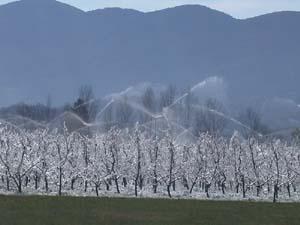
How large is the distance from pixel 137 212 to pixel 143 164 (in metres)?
9.91

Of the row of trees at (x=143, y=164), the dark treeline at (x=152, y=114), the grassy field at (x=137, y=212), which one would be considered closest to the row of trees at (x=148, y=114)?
the dark treeline at (x=152, y=114)

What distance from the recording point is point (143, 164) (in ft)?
86.4

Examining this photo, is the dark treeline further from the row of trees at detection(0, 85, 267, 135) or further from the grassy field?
the grassy field

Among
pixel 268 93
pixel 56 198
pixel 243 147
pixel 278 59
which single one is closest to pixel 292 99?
pixel 268 93

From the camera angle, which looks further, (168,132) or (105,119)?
(105,119)

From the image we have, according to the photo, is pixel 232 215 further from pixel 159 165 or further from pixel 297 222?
pixel 159 165

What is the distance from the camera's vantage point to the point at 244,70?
573ft

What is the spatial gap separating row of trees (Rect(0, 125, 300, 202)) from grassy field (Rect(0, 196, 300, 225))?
4.91 meters

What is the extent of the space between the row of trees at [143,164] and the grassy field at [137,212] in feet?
16.1

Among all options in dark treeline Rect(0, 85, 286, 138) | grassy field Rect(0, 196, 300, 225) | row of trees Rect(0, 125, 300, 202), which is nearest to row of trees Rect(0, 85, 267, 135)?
dark treeline Rect(0, 85, 286, 138)

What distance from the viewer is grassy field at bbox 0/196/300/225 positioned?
14.6m

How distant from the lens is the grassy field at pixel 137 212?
14625mm

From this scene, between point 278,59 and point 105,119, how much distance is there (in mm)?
139512

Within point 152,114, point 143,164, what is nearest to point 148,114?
point 152,114
